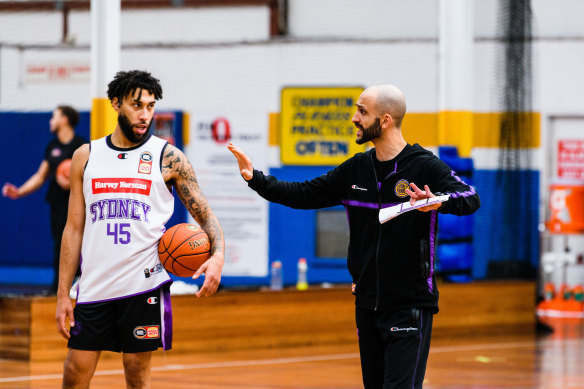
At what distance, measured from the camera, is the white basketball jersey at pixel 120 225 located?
4.56 meters

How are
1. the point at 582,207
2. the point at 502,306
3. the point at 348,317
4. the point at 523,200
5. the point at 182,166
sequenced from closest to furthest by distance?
the point at 182,166
the point at 348,317
the point at 502,306
the point at 523,200
the point at 582,207

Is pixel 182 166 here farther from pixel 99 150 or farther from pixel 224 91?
pixel 224 91

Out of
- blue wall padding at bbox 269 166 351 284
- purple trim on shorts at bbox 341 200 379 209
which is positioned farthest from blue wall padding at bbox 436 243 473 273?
purple trim on shorts at bbox 341 200 379 209

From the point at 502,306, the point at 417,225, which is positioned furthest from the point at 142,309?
the point at 502,306

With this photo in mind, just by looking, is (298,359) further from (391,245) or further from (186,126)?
(186,126)

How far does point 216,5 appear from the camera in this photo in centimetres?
1387

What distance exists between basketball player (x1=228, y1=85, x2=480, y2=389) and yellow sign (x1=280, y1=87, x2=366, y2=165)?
8602 millimetres

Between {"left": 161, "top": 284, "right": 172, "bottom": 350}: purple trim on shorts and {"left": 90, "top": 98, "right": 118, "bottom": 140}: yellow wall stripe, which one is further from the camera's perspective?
{"left": 90, "top": 98, "right": 118, "bottom": 140}: yellow wall stripe

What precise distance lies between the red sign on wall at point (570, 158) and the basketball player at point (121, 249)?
384 inches

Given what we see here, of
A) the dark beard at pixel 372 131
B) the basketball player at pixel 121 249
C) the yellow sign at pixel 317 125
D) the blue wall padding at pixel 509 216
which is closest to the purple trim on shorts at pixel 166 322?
the basketball player at pixel 121 249

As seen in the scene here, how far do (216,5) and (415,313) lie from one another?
32.9 ft

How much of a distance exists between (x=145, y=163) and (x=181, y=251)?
430 mm

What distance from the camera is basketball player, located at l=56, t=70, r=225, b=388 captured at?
4.55 meters

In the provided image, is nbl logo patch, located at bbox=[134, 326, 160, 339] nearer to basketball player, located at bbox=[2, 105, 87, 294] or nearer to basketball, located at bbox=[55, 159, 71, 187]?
basketball, located at bbox=[55, 159, 71, 187]
